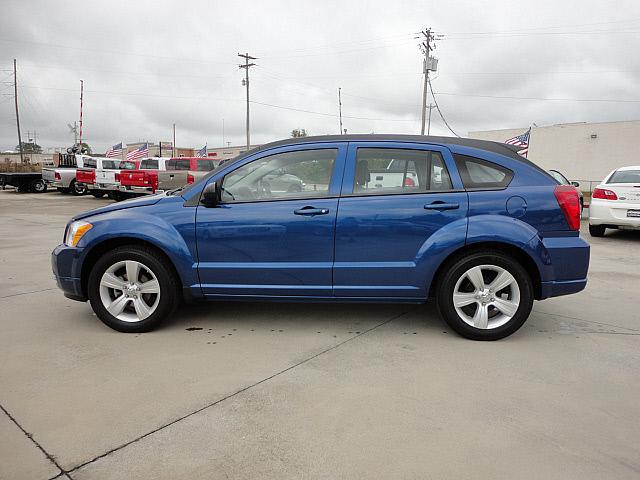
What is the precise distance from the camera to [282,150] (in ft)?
13.0

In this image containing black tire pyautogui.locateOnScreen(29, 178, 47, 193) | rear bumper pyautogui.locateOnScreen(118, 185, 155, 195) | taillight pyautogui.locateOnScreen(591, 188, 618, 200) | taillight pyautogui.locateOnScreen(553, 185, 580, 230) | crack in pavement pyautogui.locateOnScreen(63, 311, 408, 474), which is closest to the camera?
crack in pavement pyautogui.locateOnScreen(63, 311, 408, 474)

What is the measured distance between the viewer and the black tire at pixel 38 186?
2462cm

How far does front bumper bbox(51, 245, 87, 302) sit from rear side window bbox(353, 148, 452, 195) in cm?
245

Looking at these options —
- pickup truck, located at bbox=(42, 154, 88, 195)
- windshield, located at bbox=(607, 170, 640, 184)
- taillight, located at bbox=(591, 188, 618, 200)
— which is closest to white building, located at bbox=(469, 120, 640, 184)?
windshield, located at bbox=(607, 170, 640, 184)

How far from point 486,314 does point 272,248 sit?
1.83 meters

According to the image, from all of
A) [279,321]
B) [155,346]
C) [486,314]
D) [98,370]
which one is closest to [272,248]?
[279,321]

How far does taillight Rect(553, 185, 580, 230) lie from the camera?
11.9ft

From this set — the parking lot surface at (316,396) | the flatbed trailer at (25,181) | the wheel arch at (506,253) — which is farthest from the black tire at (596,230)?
the flatbed trailer at (25,181)

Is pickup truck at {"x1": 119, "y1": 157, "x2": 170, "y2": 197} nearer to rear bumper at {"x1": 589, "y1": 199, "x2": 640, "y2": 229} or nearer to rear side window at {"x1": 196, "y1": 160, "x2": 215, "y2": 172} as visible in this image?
rear side window at {"x1": 196, "y1": 160, "x2": 215, "y2": 172}

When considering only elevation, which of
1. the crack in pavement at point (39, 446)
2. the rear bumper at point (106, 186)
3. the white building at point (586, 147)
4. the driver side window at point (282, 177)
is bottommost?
the crack in pavement at point (39, 446)

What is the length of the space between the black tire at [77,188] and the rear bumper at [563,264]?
23.2 m

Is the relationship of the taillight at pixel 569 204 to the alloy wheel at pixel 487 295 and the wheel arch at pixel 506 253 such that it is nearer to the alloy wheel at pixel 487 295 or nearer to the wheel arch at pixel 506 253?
the wheel arch at pixel 506 253

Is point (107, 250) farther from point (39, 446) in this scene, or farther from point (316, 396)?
point (316, 396)

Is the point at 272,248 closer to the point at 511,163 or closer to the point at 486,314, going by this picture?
the point at 486,314
